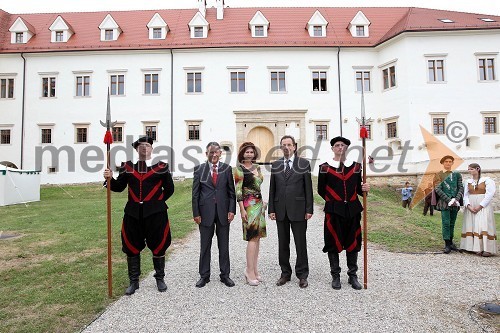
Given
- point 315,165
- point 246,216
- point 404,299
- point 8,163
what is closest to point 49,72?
point 8,163

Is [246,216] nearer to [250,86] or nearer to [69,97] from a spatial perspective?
[250,86]

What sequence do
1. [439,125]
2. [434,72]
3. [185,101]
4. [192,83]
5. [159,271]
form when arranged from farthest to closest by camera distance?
[192,83] → [185,101] → [434,72] → [439,125] → [159,271]

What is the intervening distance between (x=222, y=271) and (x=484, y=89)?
25420 mm

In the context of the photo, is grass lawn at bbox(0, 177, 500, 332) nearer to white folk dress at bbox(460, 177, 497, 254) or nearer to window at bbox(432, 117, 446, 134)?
white folk dress at bbox(460, 177, 497, 254)

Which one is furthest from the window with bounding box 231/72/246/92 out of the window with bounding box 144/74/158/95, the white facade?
the window with bounding box 144/74/158/95

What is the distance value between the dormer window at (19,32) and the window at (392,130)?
27.4m

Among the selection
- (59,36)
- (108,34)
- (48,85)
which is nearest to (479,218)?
(108,34)

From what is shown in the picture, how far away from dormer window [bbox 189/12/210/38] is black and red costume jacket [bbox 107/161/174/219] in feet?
79.2

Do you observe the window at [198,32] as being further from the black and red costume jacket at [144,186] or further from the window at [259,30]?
the black and red costume jacket at [144,186]

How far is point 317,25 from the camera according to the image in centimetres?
2703

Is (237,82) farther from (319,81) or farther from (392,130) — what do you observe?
(392,130)

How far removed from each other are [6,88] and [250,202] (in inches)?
1110

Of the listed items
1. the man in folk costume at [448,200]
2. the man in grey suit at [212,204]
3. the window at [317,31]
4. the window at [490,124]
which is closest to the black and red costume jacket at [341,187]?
the man in grey suit at [212,204]

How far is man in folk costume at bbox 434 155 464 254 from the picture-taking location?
703cm
